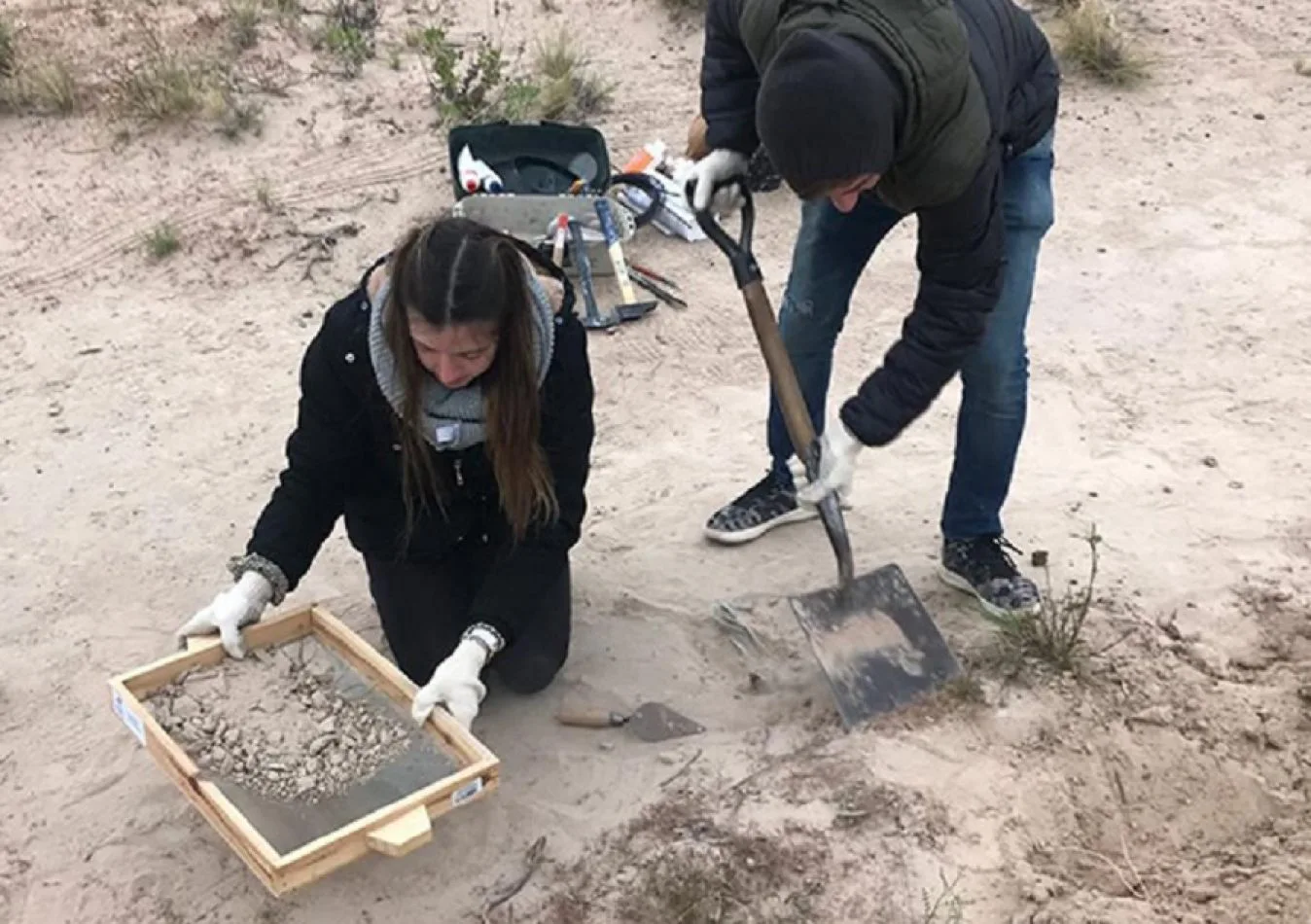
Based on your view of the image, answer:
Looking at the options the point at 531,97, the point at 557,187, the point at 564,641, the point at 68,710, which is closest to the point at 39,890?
the point at 68,710

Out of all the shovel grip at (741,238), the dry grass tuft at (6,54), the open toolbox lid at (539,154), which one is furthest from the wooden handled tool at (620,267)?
the dry grass tuft at (6,54)

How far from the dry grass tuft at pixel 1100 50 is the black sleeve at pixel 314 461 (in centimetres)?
468

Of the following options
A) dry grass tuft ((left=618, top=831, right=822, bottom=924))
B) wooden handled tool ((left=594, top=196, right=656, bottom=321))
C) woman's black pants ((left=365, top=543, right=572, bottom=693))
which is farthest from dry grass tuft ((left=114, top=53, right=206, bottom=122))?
dry grass tuft ((left=618, top=831, right=822, bottom=924))

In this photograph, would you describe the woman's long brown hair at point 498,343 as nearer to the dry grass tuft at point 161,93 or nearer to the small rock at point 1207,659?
the small rock at point 1207,659

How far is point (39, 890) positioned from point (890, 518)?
2230mm

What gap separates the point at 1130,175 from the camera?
594 cm

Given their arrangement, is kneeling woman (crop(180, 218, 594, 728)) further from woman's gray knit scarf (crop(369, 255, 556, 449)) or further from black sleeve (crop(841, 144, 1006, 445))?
black sleeve (crop(841, 144, 1006, 445))

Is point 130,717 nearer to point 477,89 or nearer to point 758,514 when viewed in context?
point 758,514

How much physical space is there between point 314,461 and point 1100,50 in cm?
478

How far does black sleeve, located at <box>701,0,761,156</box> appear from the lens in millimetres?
2992

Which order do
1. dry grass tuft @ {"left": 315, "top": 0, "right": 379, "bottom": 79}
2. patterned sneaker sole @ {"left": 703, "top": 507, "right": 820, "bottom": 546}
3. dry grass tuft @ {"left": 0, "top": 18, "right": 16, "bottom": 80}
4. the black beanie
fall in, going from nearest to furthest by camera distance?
1. the black beanie
2. patterned sneaker sole @ {"left": 703, "top": 507, "right": 820, "bottom": 546}
3. dry grass tuft @ {"left": 0, "top": 18, "right": 16, "bottom": 80}
4. dry grass tuft @ {"left": 315, "top": 0, "right": 379, "bottom": 79}

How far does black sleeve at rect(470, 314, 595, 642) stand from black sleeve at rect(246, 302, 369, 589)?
367 millimetres

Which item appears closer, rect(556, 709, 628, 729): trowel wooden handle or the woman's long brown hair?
the woman's long brown hair

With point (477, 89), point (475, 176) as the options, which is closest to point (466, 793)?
point (475, 176)
